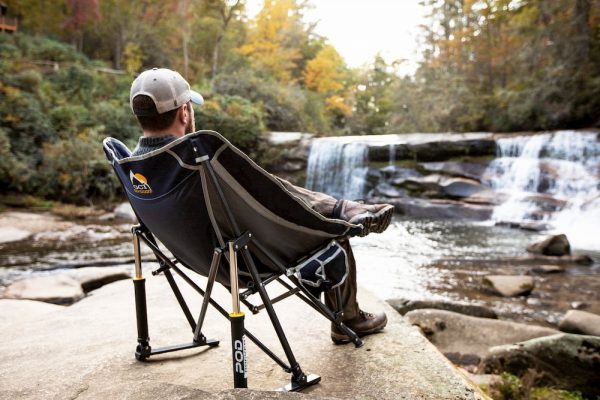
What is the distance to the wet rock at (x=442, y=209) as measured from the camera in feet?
41.7

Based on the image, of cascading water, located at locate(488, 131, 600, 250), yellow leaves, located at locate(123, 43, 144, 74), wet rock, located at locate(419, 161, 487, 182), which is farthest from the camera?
yellow leaves, located at locate(123, 43, 144, 74)

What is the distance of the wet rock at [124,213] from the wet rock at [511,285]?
29.2 ft

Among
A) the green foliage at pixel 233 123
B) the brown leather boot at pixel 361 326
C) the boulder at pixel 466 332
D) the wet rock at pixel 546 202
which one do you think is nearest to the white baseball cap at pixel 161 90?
the brown leather boot at pixel 361 326

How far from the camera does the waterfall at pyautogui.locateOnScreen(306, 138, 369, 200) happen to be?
52.3ft

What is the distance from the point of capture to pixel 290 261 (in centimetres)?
207

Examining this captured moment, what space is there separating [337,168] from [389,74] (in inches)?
998

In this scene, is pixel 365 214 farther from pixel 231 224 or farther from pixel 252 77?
pixel 252 77

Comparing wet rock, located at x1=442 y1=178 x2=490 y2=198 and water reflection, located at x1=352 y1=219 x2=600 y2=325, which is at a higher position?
wet rock, located at x1=442 y1=178 x2=490 y2=198

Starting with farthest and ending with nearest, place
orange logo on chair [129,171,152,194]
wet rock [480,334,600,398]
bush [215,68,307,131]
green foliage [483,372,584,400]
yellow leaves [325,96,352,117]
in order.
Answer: yellow leaves [325,96,352,117]
bush [215,68,307,131]
wet rock [480,334,600,398]
green foliage [483,372,584,400]
orange logo on chair [129,171,152,194]

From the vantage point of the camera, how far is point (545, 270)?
23.7ft

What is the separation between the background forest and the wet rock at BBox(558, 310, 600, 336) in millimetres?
12443

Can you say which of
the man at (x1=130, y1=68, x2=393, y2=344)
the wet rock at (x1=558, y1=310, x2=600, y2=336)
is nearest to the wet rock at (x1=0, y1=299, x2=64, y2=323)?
the man at (x1=130, y1=68, x2=393, y2=344)

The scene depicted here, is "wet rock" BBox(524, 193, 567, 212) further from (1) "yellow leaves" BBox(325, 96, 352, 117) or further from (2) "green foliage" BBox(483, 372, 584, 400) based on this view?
(1) "yellow leaves" BBox(325, 96, 352, 117)

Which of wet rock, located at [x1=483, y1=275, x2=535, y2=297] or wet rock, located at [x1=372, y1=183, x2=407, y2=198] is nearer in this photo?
wet rock, located at [x1=483, y1=275, x2=535, y2=297]
